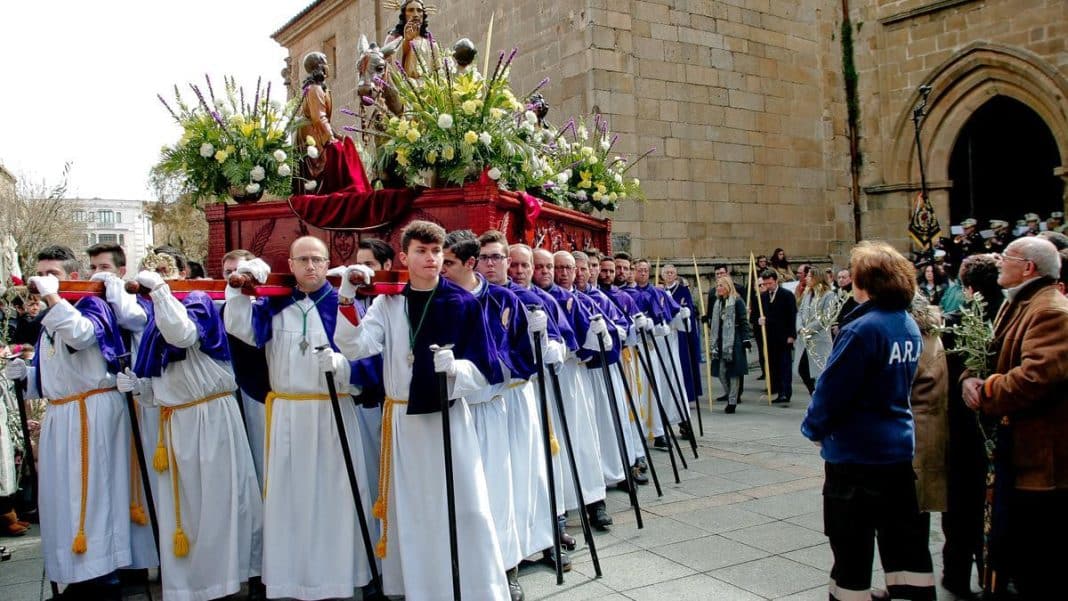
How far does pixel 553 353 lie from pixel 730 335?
685 cm

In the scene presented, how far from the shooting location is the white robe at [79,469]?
4.78 m

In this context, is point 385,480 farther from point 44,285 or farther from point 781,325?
point 781,325

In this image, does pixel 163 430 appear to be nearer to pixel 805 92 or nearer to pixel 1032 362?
pixel 1032 362

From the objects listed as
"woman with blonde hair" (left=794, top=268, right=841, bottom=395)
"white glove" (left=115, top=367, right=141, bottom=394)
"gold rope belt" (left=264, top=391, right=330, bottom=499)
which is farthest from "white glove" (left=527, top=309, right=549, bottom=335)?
"woman with blonde hair" (left=794, top=268, right=841, bottom=395)

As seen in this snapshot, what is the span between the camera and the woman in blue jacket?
149 inches

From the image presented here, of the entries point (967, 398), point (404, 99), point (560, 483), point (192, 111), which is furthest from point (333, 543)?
point (192, 111)

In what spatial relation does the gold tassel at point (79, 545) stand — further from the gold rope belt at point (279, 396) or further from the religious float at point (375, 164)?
the religious float at point (375, 164)

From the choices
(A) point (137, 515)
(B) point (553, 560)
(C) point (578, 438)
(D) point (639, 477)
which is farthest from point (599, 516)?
(A) point (137, 515)

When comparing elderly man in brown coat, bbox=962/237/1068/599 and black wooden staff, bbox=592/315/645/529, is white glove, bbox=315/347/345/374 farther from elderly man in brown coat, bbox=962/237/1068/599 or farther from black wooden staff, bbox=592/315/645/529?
elderly man in brown coat, bbox=962/237/1068/599

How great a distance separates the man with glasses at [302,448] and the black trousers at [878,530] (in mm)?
2521

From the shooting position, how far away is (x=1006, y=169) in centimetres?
1908

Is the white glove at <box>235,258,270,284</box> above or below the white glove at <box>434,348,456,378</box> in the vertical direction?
above

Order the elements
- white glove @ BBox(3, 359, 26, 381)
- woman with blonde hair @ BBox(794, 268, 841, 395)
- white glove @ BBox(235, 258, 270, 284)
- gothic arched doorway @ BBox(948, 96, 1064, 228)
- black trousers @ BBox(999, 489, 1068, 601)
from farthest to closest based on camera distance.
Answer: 1. gothic arched doorway @ BBox(948, 96, 1064, 228)
2. woman with blonde hair @ BBox(794, 268, 841, 395)
3. white glove @ BBox(3, 359, 26, 381)
4. white glove @ BBox(235, 258, 270, 284)
5. black trousers @ BBox(999, 489, 1068, 601)

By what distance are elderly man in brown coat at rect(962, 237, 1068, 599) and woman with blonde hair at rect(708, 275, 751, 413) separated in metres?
7.38
